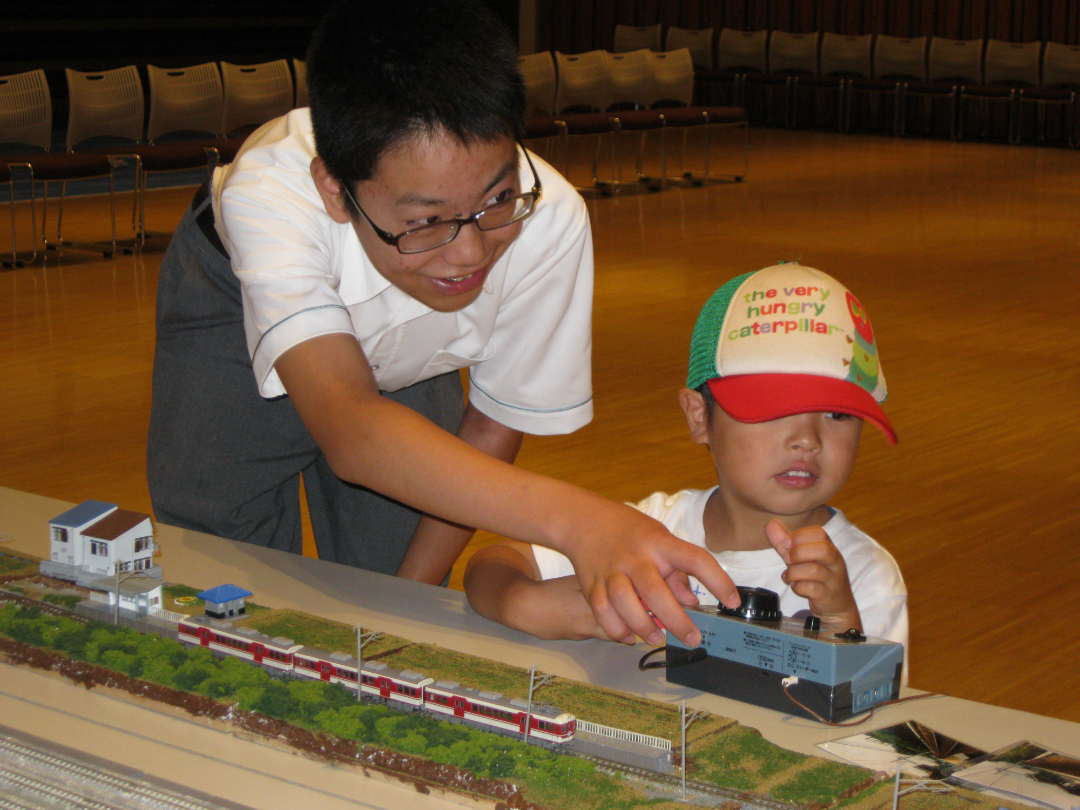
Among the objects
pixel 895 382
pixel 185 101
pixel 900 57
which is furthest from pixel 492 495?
pixel 900 57

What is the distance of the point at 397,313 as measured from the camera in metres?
1.64

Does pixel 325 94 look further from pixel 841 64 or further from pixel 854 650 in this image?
pixel 841 64

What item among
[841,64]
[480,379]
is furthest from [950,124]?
[480,379]

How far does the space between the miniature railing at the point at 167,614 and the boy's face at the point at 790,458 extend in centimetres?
66

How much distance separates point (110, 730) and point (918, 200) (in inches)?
362

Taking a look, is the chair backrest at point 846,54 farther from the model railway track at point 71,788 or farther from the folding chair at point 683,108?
the model railway track at point 71,788

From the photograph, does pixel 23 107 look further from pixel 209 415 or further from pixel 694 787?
pixel 694 787

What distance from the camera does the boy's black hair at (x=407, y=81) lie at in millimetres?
1297

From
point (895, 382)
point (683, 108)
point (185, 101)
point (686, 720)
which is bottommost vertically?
point (895, 382)

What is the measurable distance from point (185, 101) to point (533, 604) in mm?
7565

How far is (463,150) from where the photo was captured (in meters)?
1.29

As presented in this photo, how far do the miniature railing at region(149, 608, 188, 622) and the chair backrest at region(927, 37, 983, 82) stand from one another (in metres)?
13.1

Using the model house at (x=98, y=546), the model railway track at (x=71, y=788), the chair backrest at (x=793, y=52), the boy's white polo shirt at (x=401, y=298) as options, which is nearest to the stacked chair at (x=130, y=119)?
the boy's white polo shirt at (x=401, y=298)

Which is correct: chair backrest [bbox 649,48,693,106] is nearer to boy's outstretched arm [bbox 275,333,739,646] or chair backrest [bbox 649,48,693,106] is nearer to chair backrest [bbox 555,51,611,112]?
chair backrest [bbox 555,51,611,112]
